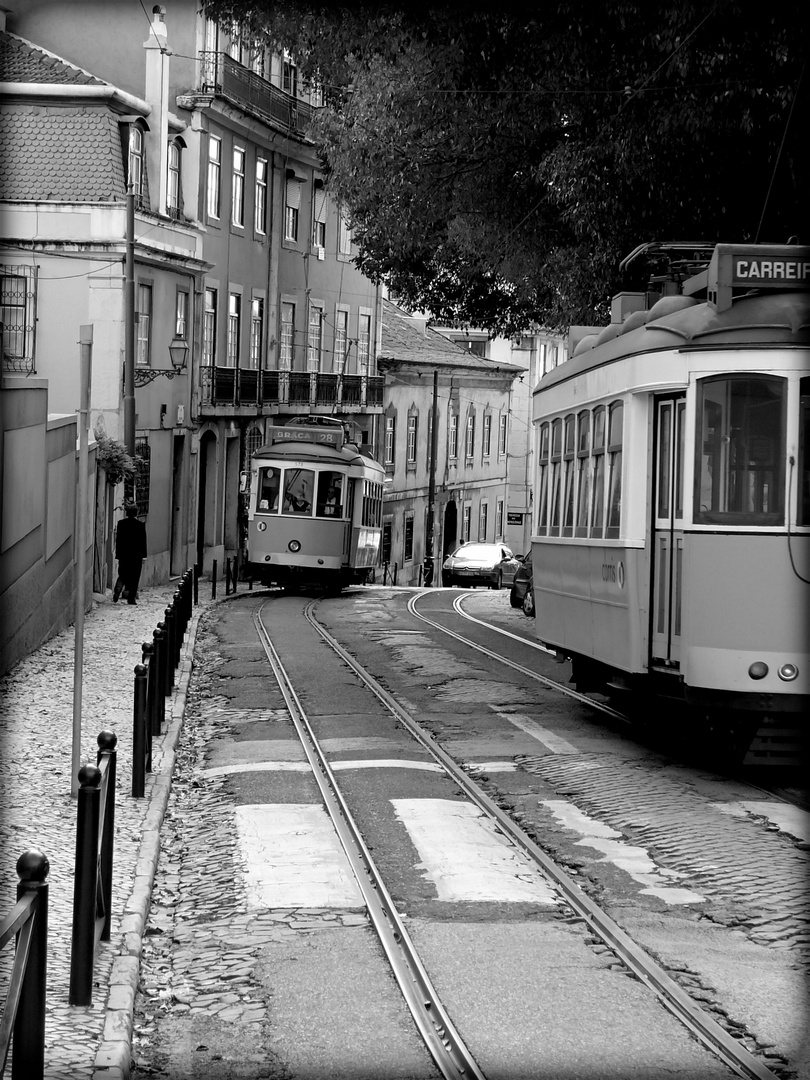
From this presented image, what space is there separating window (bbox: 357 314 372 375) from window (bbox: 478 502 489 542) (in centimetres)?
1580

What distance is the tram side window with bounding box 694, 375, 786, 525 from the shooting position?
1009cm

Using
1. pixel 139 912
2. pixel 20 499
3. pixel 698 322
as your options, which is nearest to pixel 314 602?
pixel 20 499

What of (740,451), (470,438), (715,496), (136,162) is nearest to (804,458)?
(740,451)

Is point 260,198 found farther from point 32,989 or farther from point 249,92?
point 32,989

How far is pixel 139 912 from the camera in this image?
7.24 meters

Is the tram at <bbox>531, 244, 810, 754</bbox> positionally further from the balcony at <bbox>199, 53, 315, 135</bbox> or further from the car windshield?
the car windshield

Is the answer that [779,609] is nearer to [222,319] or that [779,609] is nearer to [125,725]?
[125,725]

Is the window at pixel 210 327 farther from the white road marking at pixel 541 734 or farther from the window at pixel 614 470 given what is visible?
the window at pixel 614 470

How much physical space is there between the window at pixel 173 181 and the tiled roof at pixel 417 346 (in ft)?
65.6

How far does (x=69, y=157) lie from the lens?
30.9 meters

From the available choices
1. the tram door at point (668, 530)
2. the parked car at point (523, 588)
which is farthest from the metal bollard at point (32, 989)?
the parked car at point (523, 588)

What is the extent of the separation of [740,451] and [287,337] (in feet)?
124

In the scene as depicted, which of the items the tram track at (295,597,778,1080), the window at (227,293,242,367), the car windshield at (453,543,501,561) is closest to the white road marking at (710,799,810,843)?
the tram track at (295,597,778,1080)

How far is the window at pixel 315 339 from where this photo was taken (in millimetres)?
49438
